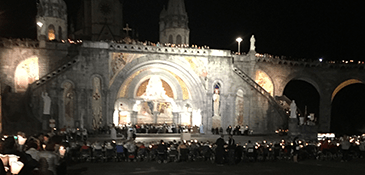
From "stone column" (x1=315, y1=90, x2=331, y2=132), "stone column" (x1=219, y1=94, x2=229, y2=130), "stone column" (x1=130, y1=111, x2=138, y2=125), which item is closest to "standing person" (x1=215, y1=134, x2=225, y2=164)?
"stone column" (x1=219, y1=94, x2=229, y2=130)

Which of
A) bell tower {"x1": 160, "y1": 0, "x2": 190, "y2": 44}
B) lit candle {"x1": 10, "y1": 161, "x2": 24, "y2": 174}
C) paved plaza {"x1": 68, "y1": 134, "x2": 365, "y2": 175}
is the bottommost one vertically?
paved plaza {"x1": 68, "y1": 134, "x2": 365, "y2": 175}

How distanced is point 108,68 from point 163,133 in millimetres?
8945

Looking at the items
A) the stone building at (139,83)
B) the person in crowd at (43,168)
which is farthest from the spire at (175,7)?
the person in crowd at (43,168)

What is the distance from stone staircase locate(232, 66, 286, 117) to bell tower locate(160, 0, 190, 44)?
1395 cm

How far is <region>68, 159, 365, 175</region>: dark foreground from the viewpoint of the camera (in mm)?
11258

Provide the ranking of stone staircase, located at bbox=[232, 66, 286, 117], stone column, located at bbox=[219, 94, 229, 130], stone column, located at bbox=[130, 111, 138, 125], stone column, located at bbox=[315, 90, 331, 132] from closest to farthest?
stone staircase, located at bbox=[232, 66, 286, 117] < stone column, located at bbox=[219, 94, 229, 130] < stone column, located at bbox=[130, 111, 138, 125] < stone column, located at bbox=[315, 90, 331, 132]

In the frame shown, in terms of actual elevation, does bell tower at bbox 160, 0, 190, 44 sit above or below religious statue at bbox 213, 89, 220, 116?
above

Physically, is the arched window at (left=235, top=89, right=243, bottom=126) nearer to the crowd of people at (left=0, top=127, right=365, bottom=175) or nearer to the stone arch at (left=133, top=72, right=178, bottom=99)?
the stone arch at (left=133, top=72, right=178, bottom=99)

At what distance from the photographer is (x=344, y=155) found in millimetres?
14125

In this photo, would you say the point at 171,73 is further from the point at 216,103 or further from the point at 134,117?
the point at 134,117

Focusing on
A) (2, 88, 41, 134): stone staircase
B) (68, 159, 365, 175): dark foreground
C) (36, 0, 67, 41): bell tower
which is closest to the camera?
(68, 159, 365, 175): dark foreground

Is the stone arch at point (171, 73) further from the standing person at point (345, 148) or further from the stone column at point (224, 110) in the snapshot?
the standing person at point (345, 148)

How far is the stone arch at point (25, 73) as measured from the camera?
27.0 meters

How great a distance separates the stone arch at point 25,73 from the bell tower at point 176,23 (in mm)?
19472
